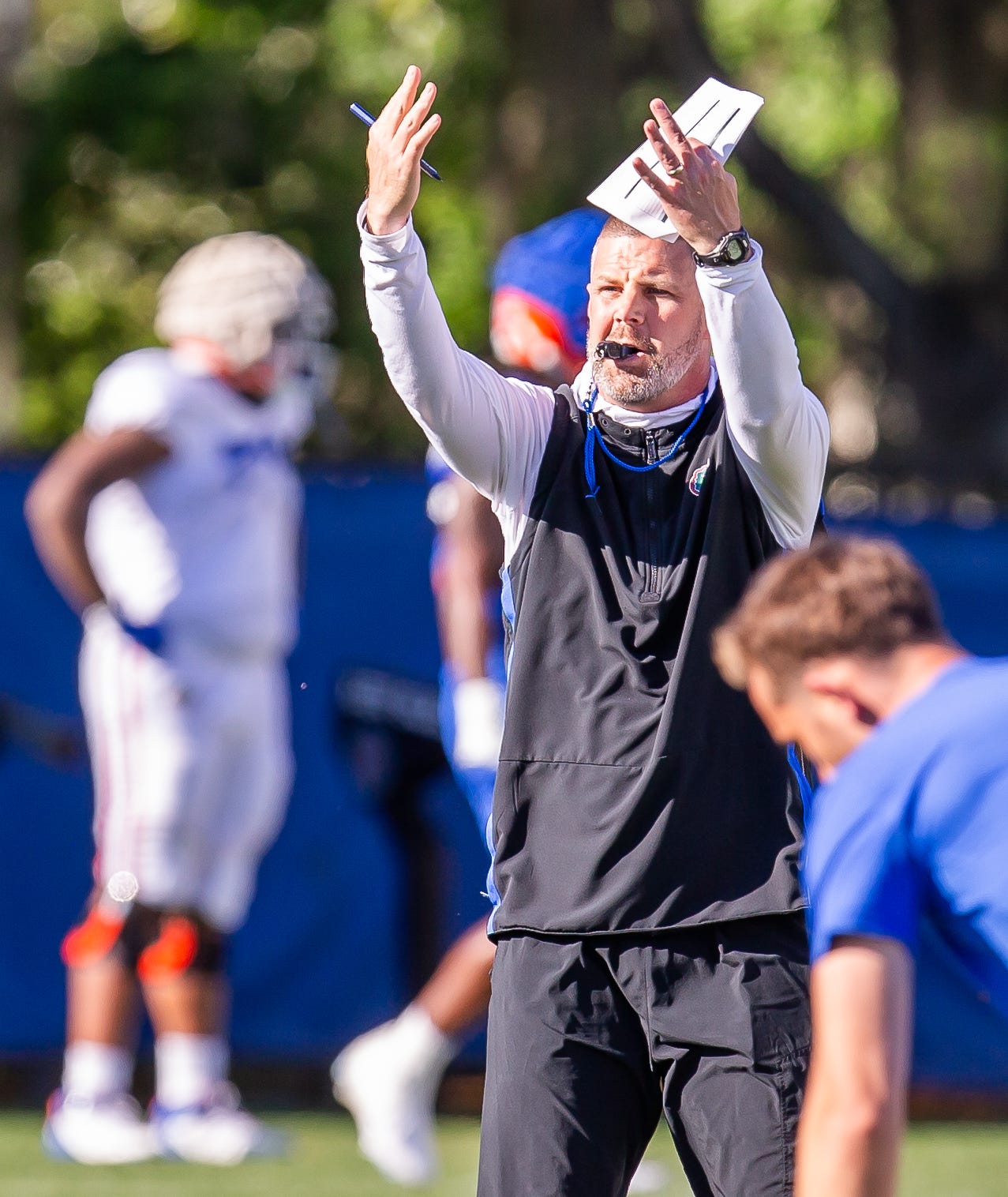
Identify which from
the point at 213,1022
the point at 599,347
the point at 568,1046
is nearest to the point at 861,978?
the point at 568,1046

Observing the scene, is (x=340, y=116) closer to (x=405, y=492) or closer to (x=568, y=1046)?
(x=405, y=492)

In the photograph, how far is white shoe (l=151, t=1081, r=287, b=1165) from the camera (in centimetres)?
595

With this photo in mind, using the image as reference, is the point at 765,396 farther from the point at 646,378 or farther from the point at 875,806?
the point at 875,806

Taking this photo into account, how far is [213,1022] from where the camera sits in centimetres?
608

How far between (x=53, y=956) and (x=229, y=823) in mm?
1023

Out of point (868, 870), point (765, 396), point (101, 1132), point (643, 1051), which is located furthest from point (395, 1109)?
point (868, 870)

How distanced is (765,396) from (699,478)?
0.22m

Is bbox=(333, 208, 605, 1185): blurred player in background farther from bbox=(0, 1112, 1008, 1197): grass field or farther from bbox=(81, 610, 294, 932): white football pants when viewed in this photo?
bbox=(81, 610, 294, 932): white football pants

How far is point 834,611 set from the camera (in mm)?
2312

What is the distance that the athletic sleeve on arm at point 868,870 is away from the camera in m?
2.23

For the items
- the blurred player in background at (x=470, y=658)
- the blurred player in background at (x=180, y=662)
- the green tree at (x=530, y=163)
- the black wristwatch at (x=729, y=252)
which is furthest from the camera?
the green tree at (x=530, y=163)

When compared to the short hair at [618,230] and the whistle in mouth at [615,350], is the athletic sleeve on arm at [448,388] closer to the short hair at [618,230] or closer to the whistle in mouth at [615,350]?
the whistle in mouth at [615,350]

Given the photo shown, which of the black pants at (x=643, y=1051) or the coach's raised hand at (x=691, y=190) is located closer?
the coach's raised hand at (x=691, y=190)

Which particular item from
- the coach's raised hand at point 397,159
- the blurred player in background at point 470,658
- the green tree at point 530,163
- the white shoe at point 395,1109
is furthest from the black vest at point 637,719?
the green tree at point 530,163
